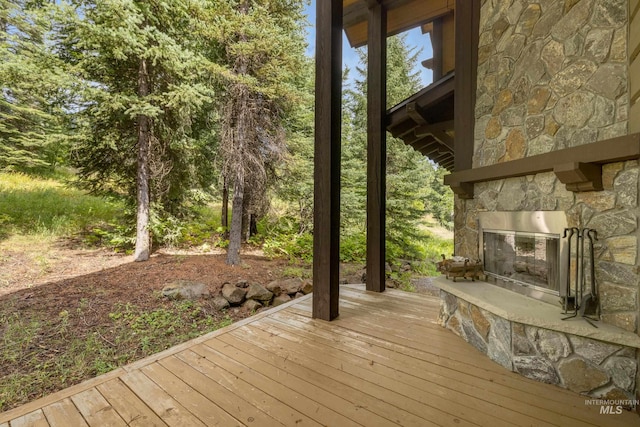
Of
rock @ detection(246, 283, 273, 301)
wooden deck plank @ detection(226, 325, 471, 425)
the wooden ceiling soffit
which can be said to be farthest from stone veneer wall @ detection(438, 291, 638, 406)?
the wooden ceiling soffit

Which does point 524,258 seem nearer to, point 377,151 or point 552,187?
point 552,187

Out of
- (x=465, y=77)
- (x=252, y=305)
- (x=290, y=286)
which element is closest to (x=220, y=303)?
(x=252, y=305)

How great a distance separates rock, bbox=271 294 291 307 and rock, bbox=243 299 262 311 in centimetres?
24

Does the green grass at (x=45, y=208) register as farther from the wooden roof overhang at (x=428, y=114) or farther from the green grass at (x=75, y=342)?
the wooden roof overhang at (x=428, y=114)

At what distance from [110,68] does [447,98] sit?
20.2 ft

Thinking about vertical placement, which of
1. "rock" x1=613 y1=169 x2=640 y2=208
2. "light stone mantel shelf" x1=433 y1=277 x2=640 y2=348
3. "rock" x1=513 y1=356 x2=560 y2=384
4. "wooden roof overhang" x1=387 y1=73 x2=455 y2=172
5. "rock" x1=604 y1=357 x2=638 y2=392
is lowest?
"rock" x1=513 y1=356 x2=560 y2=384

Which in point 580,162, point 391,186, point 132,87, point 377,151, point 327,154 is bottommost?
point 580,162

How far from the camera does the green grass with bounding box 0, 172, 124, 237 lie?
6.12 m

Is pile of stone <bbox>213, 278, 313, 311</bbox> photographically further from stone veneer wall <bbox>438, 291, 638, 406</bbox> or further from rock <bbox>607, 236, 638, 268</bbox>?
rock <bbox>607, 236, 638, 268</bbox>

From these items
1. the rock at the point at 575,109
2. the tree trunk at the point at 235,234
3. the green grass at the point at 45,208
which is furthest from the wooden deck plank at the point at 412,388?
the green grass at the point at 45,208

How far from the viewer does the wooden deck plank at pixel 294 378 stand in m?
1.48

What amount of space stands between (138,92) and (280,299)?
16.5ft

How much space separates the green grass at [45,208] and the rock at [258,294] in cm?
406

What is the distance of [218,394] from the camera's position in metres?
1.68
